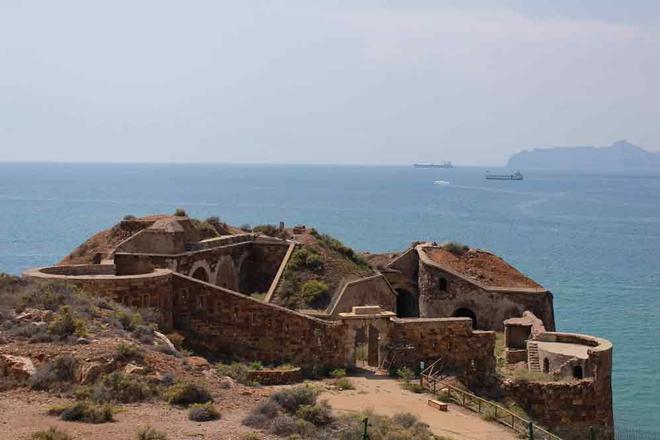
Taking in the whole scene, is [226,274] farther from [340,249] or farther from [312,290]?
[340,249]

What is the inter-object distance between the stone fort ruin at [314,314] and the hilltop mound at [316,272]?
0.18 feet

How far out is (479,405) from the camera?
20391mm

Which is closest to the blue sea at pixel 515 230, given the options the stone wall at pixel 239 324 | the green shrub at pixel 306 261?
the green shrub at pixel 306 261

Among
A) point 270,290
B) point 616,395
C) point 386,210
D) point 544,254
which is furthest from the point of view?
point 386,210

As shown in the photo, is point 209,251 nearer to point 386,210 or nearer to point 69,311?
point 69,311

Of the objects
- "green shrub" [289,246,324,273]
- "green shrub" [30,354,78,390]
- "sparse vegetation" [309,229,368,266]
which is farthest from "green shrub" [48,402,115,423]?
"sparse vegetation" [309,229,368,266]

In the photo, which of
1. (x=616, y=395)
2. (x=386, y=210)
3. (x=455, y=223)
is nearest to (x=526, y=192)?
(x=386, y=210)

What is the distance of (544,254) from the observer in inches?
3231

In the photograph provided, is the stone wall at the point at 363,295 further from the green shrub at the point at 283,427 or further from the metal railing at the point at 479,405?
the green shrub at the point at 283,427

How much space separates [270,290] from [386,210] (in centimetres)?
10816

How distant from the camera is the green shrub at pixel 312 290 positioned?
2900 cm

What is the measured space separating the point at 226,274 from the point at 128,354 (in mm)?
15042

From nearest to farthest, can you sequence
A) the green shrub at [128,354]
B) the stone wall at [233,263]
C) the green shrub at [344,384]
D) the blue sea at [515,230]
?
the green shrub at [128,354] → the green shrub at [344,384] → the stone wall at [233,263] → the blue sea at [515,230]

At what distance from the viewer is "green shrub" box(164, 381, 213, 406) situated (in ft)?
48.7
